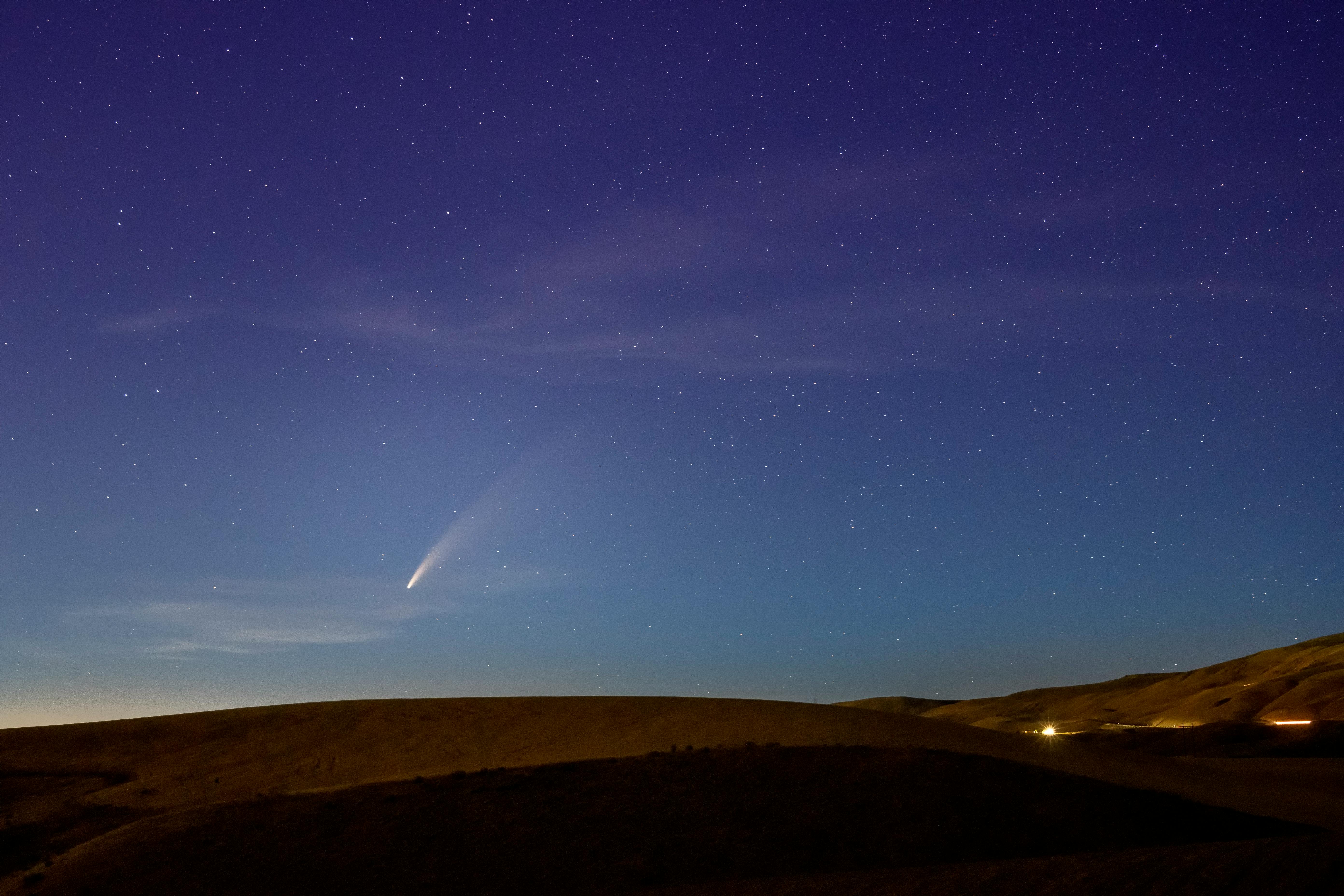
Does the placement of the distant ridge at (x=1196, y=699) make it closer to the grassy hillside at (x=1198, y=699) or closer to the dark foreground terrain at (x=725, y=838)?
the grassy hillside at (x=1198, y=699)

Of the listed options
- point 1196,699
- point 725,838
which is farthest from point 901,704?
point 725,838

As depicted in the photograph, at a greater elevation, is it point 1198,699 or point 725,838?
point 725,838

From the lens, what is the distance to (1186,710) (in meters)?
77.2

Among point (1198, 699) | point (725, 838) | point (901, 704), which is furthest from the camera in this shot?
point (901, 704)

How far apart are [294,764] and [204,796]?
3947 millimetres

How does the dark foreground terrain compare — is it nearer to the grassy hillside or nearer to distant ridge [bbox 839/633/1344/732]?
distant ridge [bbox 839/633/1344/732]

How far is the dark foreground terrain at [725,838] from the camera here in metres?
15.3

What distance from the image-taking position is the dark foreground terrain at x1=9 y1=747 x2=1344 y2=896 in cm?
1530

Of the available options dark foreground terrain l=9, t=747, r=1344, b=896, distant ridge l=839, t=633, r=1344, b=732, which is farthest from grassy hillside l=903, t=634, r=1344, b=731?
dark foreground terrain l=9, t=747, r=1344, b=896

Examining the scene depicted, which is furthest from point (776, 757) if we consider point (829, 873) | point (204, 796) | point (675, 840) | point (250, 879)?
point (204, 796)

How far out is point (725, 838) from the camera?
1850 centimetres

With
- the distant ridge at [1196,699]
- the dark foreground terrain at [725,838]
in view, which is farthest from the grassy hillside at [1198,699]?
the dark foreground terrain at [725,838]

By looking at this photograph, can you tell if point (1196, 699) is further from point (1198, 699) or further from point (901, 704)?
point (901, 704)

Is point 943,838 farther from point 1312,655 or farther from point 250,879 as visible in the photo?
point 1312,655
